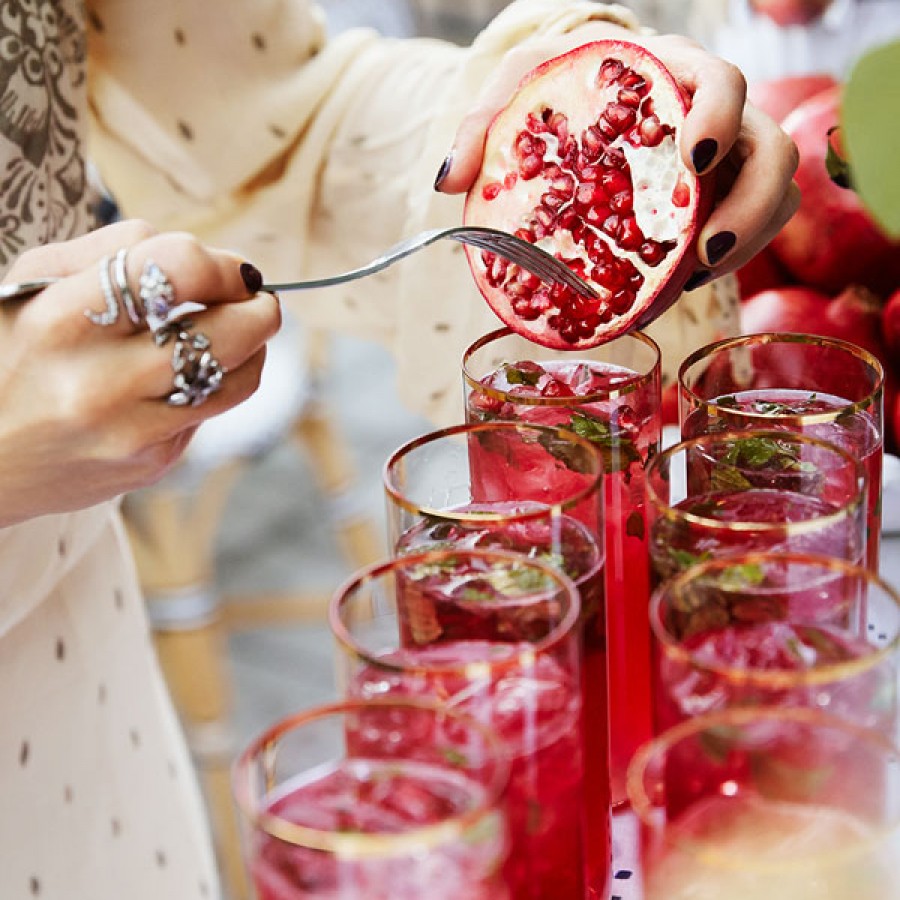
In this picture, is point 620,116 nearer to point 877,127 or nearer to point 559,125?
point 559,125

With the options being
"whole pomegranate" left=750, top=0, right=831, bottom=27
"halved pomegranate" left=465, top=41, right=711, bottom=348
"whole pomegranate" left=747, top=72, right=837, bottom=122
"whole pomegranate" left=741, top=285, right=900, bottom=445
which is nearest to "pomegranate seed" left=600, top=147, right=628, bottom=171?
"halved pomegranate" left=465, top=41, right=711, bottom=348

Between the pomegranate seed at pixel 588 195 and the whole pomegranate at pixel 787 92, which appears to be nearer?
the pomegranate seed at pixel 588 195

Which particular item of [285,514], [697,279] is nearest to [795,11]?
[697,279]

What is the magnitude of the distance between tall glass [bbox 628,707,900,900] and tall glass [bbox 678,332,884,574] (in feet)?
0.81

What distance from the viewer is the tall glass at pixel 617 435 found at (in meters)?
0.76

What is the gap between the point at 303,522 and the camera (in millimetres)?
3500

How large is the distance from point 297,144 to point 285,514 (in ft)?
7.31

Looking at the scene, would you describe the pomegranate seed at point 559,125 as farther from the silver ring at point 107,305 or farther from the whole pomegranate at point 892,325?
the whole pomegranate at point 892,325

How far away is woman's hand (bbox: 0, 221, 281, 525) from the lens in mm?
717

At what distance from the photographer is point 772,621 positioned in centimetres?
61

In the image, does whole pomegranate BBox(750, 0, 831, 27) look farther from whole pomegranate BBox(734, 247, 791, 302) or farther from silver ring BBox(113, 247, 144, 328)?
silver ring BBox(113, 247, 144, 328)

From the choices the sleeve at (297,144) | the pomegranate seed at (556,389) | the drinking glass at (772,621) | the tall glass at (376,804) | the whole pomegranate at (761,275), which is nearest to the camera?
the tall glass at (376,804)

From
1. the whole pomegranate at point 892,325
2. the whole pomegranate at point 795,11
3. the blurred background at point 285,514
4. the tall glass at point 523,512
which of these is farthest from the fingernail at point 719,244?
the whole pomegranate at point 795,11

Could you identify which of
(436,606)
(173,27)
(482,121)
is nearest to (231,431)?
(173,27)
